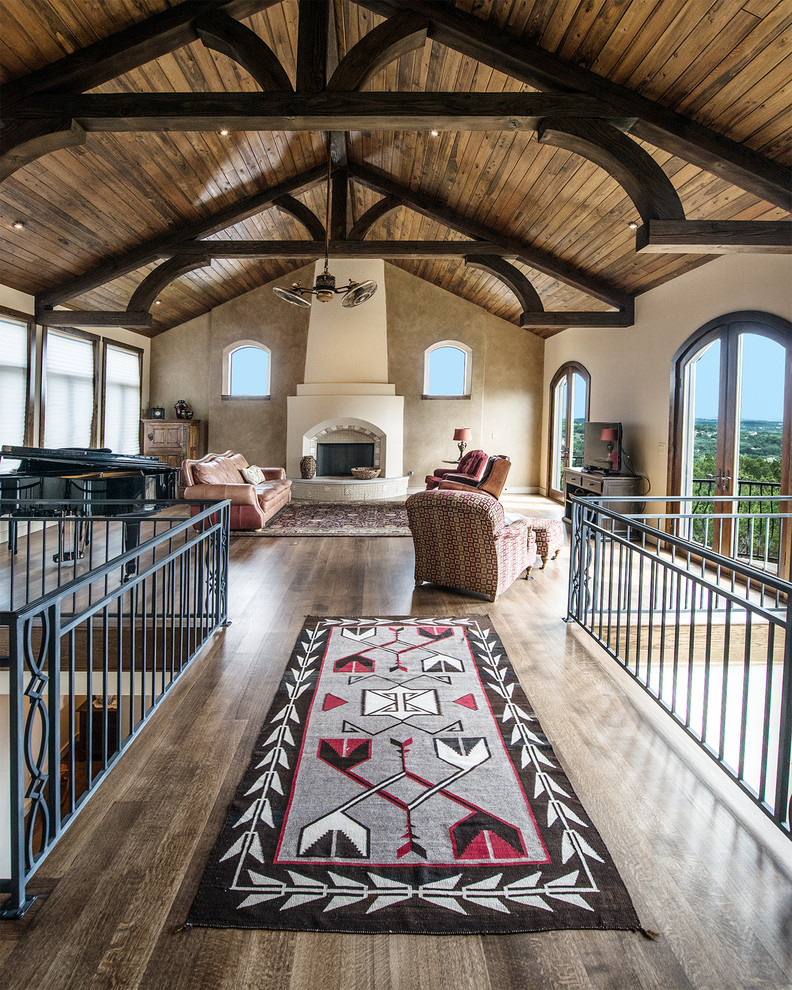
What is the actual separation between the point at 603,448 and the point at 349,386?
5.26m

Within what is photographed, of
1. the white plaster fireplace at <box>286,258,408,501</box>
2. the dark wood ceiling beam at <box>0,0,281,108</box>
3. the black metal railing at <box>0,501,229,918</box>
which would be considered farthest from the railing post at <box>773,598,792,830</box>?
the white plaster fireplace at <box>286,258,408,501</box>

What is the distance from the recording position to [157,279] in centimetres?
784

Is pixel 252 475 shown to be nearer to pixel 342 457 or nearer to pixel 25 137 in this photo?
pixel 342 457

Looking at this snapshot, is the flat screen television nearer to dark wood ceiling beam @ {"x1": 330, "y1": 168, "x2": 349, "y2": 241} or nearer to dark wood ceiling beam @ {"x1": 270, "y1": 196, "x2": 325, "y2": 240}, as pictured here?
dark wood ceiling beam @ {"x1": 330, "y1": 168, "x2": 349, "y2": 241}

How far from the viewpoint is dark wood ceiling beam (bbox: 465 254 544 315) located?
777 centimetres

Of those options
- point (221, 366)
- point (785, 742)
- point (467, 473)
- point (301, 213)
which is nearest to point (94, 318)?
point (301, 213)

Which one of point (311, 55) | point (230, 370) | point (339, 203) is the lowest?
point (230, 370)

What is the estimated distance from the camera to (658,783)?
2.46m

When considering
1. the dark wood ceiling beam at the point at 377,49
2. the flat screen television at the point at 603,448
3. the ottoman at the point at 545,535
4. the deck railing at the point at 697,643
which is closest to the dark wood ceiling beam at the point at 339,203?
the dark wood ceiling beam at the point at 377,49

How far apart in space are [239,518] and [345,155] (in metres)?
4.87

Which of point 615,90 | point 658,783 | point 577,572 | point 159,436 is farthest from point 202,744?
point 159,436

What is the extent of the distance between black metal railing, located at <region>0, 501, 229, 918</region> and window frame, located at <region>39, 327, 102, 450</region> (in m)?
1.51

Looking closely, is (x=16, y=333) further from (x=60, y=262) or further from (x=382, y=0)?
(x=382, y=0)

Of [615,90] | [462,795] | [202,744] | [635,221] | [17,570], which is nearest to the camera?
[462,795]
